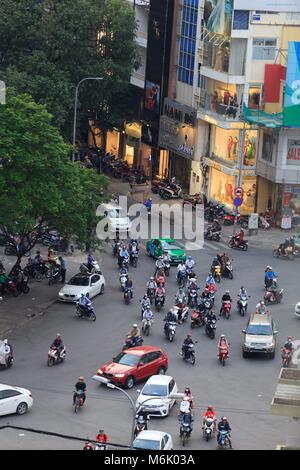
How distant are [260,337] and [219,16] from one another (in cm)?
3383

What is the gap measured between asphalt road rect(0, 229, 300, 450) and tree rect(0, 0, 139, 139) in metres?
20.8

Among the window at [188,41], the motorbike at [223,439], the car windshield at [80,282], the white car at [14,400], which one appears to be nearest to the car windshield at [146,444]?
the motorbike at [223,439]

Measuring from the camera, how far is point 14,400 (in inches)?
2208

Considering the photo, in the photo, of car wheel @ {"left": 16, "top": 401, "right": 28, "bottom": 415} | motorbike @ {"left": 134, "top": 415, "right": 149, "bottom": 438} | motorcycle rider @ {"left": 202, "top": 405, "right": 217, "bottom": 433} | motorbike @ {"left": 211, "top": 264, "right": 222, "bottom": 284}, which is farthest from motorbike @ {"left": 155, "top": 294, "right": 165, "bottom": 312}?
motorbike @ {"left": 134, "top": 415, "right": 149, "bottom": 438}

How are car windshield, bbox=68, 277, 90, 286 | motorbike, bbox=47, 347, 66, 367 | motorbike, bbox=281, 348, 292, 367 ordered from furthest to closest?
car windshield, bbox=68, 277, 90, 286
motorbike, bbox=281, 348, 292, 367
motorbike, bbox=47, 347, 66, 367

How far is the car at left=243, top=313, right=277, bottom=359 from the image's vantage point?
6456cm

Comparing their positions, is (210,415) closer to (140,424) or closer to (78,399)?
(140,424)

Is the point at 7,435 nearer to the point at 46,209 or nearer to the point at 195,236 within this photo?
the point at 46,209

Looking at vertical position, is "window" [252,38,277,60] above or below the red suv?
above

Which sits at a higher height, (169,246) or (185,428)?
(185,428)

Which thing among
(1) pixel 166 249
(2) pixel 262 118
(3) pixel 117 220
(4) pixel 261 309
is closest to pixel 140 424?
(4) pixel 261 309

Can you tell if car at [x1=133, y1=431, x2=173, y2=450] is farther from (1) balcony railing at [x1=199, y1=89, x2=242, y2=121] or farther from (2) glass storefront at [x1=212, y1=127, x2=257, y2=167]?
(1) balcony railing at [x1=199, y1=89, x2=242, y2=121]

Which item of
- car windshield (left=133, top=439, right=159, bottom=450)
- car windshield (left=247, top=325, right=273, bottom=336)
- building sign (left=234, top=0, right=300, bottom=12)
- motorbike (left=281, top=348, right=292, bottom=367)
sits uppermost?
building sign (left=234, top=0, right=300, bottom=12)
